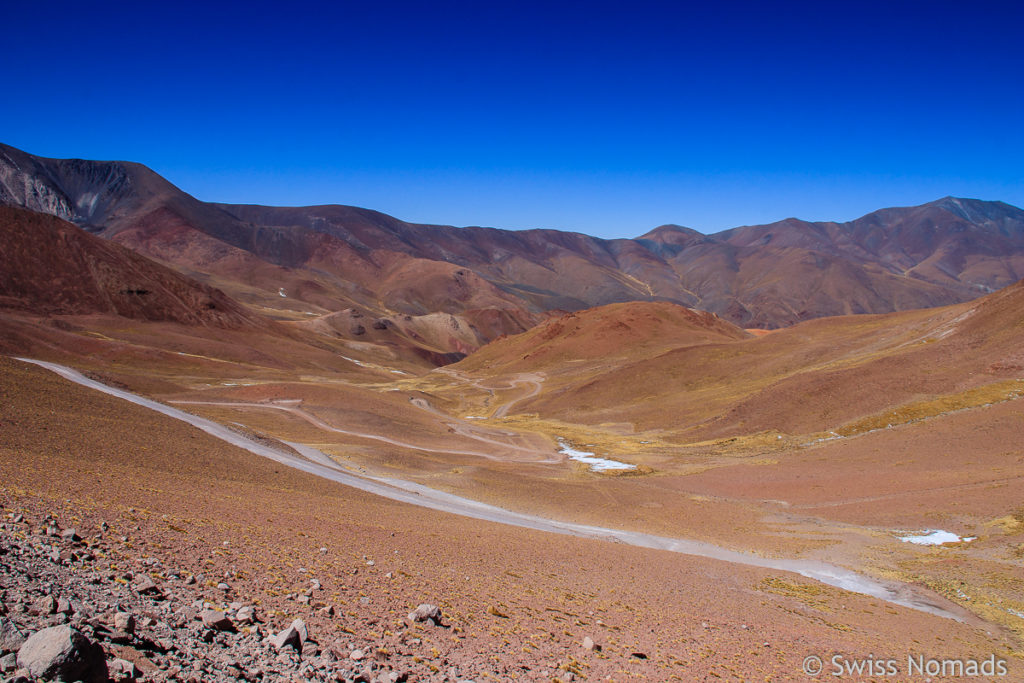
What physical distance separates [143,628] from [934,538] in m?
26.3

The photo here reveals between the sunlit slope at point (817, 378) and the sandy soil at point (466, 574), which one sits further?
the sunlit slope at point (817, 378)

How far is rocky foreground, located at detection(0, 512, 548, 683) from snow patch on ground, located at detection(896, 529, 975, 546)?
20.2m

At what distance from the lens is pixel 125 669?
20.1 ft

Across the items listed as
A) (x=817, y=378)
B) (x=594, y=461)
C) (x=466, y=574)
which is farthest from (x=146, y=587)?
(x=817, y=378)

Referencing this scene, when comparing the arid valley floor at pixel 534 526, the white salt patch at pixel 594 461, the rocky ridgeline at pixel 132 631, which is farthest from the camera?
the white salt patch at pixel 594 461

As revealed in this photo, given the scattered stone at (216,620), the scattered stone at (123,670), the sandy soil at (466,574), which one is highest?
the scattered stone at (123,670)

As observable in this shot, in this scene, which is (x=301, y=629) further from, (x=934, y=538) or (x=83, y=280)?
(x=83, y=280)

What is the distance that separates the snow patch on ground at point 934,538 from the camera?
23.0m

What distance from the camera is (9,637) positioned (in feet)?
19.3

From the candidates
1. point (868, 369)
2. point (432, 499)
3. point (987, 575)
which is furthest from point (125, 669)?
point (868, 369)

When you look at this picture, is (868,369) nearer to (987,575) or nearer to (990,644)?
(987,575)

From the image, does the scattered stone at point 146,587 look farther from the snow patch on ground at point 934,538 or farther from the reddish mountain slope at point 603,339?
the reddish mountain slope at point 603,339

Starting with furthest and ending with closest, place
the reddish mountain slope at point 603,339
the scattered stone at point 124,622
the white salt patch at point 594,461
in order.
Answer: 1. the reddish mountain slope at point 603,339
2. the white salt patch at point 594,461
3. the scattered stone at point 124,622

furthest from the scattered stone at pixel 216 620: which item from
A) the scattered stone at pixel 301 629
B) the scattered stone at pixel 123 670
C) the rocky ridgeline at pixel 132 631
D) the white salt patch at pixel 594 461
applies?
the white salt patch at pixel 594 461
